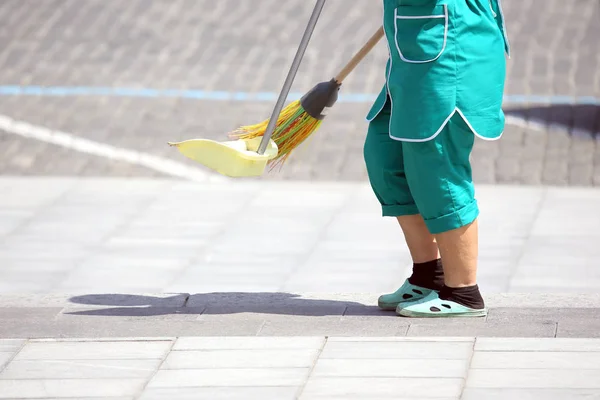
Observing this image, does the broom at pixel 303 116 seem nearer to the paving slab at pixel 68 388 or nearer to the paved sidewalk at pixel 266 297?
the paved sidewalk at pixel 266 297

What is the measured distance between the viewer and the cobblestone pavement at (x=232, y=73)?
333 inches

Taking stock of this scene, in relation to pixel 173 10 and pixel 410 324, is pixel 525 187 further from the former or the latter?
pixel 173 10

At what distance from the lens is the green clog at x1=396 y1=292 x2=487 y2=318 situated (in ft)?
16.6

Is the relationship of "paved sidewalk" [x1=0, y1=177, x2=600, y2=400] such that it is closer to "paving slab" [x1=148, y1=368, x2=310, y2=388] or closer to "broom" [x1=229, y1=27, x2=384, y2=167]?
"paving slab" [x1=148, y1=368, x2=310, y2=388]

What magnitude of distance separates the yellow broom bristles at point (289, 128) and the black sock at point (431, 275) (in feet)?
2.38

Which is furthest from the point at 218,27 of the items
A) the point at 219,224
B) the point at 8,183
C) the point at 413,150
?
the point at 413,150

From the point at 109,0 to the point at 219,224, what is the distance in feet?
21.3

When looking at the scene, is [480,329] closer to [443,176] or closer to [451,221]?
[451,221]

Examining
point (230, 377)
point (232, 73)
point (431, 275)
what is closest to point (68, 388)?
point (230, 377)

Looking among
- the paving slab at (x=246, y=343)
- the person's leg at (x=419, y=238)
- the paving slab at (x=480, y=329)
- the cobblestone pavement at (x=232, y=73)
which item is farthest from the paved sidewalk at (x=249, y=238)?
the paving slab at (x=246, y=343)

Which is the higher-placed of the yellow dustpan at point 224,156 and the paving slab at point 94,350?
the yellow dustpan at point 224,156

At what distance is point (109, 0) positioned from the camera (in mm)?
13023

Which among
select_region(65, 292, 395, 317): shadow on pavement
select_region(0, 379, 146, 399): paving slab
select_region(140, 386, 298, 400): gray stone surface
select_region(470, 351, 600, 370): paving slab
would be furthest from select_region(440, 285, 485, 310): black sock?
select_region(0, 379, 146, 399): paving slab

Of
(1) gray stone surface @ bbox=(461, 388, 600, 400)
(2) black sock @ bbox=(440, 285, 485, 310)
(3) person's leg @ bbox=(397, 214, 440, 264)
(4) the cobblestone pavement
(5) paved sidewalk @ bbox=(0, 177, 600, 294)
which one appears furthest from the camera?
(4) the cobblestone pavement
